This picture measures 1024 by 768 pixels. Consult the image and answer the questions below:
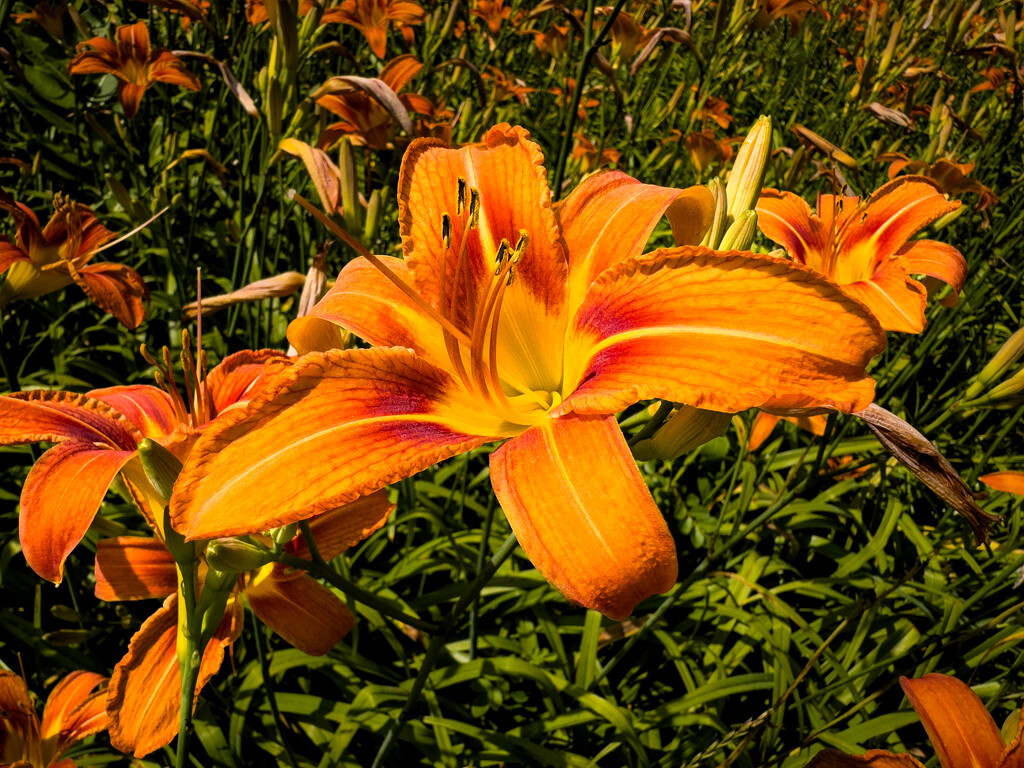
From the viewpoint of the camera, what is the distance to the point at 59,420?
0.86 metres

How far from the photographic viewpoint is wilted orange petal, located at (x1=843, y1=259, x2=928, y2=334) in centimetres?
118

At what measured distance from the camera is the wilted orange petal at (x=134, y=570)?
3.33 feet

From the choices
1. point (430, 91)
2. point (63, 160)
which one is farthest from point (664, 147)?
point (63, 160)

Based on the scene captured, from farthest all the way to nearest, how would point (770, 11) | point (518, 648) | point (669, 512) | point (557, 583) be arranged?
1. point (770, 11)
2. point (669, 512)
3. point (518, 648)
4. point (557, 583)

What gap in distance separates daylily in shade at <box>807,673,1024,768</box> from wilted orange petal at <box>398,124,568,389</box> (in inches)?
26.6

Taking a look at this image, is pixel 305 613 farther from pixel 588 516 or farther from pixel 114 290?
pixel 114 290

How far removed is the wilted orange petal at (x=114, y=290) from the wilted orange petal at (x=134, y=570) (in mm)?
662

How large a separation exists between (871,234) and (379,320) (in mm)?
1252

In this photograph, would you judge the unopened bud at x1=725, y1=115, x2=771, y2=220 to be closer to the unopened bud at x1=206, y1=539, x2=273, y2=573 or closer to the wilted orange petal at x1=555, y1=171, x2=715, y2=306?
the wilted orange petal at x1=555, y1=171, x2=715, y2=306

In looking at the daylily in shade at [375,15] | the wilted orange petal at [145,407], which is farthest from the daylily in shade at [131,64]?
the wilted orange petal at [145,407]

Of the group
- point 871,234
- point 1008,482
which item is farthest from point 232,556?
point 1008,482

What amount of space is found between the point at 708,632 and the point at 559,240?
1474 millimetres

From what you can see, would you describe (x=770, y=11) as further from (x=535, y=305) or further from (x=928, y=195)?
(x=535, y=305)

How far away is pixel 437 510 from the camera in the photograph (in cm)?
186
